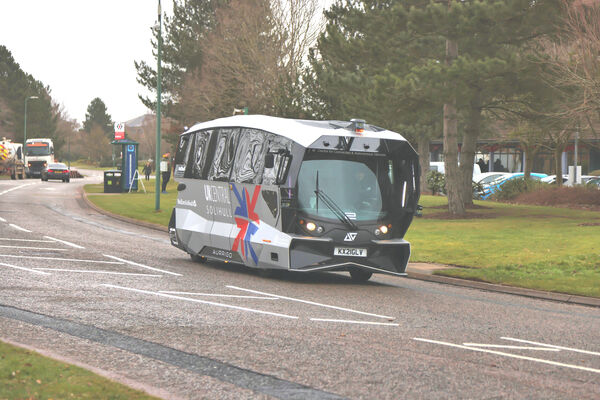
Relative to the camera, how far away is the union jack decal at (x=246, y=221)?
14.8m

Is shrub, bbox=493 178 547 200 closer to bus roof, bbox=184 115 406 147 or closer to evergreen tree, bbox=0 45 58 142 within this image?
bus roof, bbox=184 115 406 147

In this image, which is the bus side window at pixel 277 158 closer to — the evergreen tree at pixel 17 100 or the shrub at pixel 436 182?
the shrub at pixel 436 182

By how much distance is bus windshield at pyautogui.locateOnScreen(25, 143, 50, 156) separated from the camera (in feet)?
253

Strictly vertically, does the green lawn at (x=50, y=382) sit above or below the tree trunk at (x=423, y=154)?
below

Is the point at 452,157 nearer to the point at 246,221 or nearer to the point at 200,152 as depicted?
the point at 200,152

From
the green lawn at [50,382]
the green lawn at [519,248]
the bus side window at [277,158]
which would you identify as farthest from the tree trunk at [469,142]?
the green lawn at [50,382]

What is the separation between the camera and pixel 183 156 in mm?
17984

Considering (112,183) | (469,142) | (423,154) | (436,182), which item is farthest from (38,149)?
(469,142)

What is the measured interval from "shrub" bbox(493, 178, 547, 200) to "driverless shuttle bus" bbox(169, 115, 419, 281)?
94.0 feet

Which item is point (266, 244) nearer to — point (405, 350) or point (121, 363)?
point (405, 350)

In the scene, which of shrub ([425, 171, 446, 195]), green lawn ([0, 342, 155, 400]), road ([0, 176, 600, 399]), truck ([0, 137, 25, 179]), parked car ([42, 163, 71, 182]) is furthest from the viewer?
truck ([0, 137, 25, 179])

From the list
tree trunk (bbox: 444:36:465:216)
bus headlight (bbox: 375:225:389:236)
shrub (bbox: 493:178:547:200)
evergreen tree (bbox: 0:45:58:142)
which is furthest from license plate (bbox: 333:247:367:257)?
evergreen tree (bbox: 0:45:58:142)

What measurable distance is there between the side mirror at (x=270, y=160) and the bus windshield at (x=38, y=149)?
66.7 metres

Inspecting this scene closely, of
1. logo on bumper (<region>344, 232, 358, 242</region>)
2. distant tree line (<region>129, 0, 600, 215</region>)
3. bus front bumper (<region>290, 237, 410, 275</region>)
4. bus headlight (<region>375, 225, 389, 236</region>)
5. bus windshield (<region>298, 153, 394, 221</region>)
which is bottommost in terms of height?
bus front bumper (<region>290, 237, 410, 275</region>)
